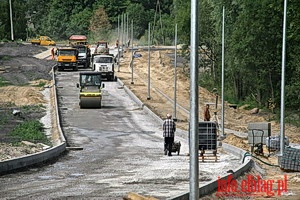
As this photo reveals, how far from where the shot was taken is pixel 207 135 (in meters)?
30.3

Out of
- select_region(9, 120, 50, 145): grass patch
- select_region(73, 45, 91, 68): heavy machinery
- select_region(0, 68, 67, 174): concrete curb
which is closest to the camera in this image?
select_region(0, 68, 67, 174): concrete curb

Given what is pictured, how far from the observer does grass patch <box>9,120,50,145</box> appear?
124 ft

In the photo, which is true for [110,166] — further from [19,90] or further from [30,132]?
[19,90]

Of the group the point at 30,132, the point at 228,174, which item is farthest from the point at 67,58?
the point at 228,174

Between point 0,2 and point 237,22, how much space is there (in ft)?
237

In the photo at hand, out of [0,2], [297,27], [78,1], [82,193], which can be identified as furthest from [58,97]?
[78,1]

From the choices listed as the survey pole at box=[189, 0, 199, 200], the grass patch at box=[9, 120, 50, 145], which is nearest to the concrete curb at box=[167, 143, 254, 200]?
the survey pole at box=[189, 0, 199, 200]

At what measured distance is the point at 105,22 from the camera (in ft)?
454

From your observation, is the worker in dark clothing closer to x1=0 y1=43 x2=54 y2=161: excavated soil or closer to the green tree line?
x1=0 y1=43 x2=54 y2=161: excavated soil

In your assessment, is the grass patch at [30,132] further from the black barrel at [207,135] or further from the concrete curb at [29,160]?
the black barrel at [207,135]

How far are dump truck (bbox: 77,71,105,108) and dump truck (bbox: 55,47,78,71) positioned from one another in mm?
23333

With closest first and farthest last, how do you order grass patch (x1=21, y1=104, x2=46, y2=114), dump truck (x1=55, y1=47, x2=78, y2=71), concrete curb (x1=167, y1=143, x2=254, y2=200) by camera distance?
concrete curb (x1=167, y1=143, x2=254, y2=200)
grass patch (x1=21, y1=104, x2=46, y2=114)
dump truck (x1=55, y1=47, x2=78, y2=71)

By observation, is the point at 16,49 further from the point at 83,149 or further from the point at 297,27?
the point at 83,149

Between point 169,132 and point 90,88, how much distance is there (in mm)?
21592
